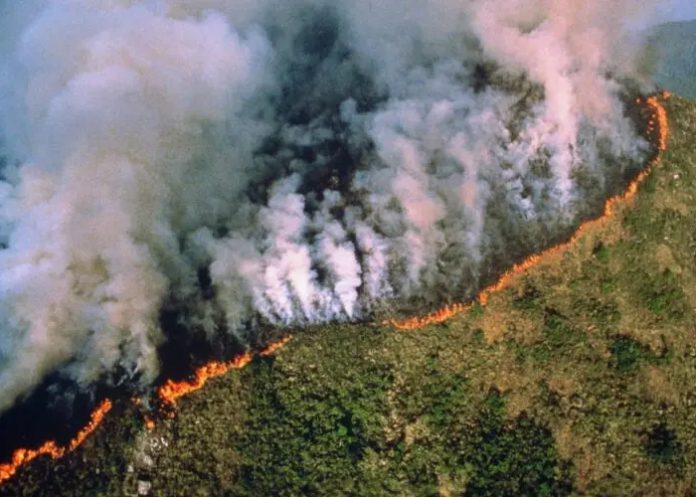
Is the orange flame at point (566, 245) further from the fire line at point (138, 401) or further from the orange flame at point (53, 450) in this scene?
the orange flame at point (53, 450)

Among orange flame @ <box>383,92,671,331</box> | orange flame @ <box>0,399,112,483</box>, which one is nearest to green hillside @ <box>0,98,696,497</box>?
orange flame @ <box>383,92,671,331</box>

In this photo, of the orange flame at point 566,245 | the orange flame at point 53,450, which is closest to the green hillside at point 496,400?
the orange flame at point 566,245

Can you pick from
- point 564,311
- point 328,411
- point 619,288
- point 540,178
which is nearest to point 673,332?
point 619,288

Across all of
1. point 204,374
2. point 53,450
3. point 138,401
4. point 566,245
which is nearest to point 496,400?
point 566,245

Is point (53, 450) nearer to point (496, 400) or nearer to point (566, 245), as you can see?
point (496, 400)

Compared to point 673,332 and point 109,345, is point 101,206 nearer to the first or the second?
point 109,345

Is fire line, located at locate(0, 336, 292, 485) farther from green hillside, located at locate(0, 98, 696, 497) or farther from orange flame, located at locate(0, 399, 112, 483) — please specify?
green hillside, located at locate(0, 98, 696, 497)
